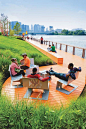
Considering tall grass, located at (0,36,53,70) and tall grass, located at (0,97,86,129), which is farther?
tall grass, located at (0,36,53,70)

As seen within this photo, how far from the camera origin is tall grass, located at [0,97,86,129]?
248cm

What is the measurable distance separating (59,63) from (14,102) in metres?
6.46

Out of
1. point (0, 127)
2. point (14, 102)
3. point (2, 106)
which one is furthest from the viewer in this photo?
point (14, 102)

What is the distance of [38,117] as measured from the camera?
2.58 meters

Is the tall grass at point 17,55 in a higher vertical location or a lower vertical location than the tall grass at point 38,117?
higher

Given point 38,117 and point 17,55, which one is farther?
point 17,55

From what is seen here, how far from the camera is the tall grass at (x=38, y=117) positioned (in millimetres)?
2484

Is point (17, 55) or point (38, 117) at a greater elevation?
point (17, 55)

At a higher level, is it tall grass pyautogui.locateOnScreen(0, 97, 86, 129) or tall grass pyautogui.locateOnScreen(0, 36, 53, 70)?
tall grass pyautogui.locateOnScreen(0, 36, 53, 70)

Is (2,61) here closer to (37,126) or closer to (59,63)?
(59,63)

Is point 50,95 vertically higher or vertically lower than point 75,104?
lower

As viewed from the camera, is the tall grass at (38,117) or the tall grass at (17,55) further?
the tall grass at (17,55)

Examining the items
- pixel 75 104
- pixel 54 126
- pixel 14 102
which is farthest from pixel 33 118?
pixel 75 104

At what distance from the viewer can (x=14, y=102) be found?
3.02m
